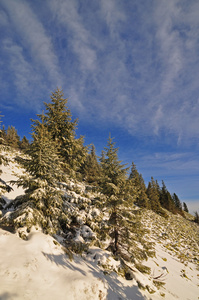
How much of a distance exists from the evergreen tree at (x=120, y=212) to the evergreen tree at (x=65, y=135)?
3.40m

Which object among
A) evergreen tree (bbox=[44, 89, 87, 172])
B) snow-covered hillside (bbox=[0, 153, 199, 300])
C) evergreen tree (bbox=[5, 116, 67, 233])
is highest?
evergreen tree (bbox=[44, 89, 87, 172])

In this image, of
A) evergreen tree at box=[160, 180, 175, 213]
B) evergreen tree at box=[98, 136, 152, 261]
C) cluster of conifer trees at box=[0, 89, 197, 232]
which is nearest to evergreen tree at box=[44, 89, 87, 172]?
cluster of conifer trees at box=[0, 89, 197, 232]

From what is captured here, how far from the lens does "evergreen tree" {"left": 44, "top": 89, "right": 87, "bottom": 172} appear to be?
12.2 m

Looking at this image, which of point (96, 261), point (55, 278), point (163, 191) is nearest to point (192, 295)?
point (96, 261)

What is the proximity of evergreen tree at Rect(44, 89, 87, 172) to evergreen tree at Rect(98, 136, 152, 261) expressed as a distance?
340cm

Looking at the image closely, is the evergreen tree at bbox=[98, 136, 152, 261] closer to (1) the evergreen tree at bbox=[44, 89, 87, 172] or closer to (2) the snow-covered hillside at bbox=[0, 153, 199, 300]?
(2) the snow-covered hillside at bbox=[0, 153, 199, 300]

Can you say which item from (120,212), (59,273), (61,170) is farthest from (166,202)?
(59,273)

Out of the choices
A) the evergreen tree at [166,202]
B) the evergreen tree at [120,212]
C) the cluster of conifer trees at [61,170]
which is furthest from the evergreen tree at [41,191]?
the evergreen tree at [166,202]

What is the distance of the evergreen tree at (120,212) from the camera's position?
905cm

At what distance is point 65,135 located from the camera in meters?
12.8

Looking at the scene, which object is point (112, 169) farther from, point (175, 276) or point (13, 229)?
point (175, 276)

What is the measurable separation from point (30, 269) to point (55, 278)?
0.99 metres

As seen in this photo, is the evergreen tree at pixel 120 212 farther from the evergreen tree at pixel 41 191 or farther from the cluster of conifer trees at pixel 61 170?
the evergreen tree at pixel 41 191

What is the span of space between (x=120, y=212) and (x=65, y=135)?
835 centimetres
